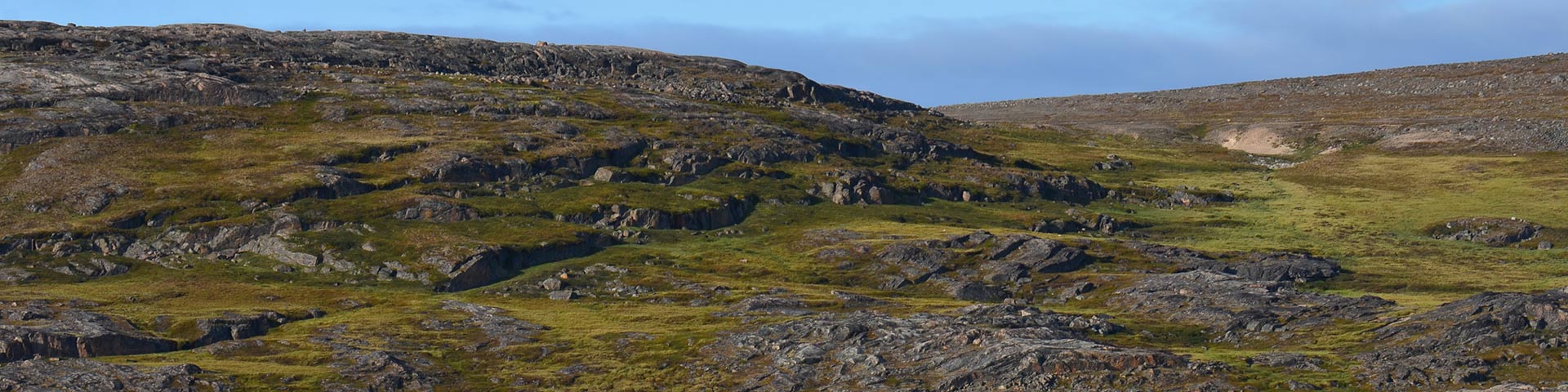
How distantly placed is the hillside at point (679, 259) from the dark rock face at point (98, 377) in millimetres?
282

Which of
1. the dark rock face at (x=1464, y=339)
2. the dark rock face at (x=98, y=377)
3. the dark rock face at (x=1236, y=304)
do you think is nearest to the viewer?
the dark rock face at (x=1464, y=339)

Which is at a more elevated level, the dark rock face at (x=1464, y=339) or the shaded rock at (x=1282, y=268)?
the dark rock face at (x=1464, y=339)

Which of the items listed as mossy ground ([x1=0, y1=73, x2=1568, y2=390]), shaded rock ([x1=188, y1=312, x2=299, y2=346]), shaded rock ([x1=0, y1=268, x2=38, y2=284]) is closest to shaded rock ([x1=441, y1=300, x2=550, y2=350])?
mossy ground ([x1=0, y1=73, x2=1568, y2=390])

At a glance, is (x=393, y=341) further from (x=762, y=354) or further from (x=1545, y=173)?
(x=1545, y=173)

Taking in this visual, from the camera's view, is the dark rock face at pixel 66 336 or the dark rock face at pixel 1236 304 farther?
the dark rock face at pixel 1236 304

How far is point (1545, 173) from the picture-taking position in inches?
7165

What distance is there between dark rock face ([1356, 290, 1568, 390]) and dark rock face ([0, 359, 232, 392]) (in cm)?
6832

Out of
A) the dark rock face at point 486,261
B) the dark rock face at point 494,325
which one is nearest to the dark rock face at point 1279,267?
the dark rock face at point 486,261

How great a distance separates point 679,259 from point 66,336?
55.7m

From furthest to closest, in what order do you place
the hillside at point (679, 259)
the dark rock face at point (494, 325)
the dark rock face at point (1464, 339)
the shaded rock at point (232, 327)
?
1. the dark rock face at point (494, 325)
2. the shaded rock at point (232, 327)
3. the hillside at point (679, 259)
4. the dark rock face at point (1464, 339)

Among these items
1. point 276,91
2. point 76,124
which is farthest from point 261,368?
point 276,91

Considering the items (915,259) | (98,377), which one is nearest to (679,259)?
(915,259)

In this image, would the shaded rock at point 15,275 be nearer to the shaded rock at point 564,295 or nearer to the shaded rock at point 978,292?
the shaded rock at point 564,295

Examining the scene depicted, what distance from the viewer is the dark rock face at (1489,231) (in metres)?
148
